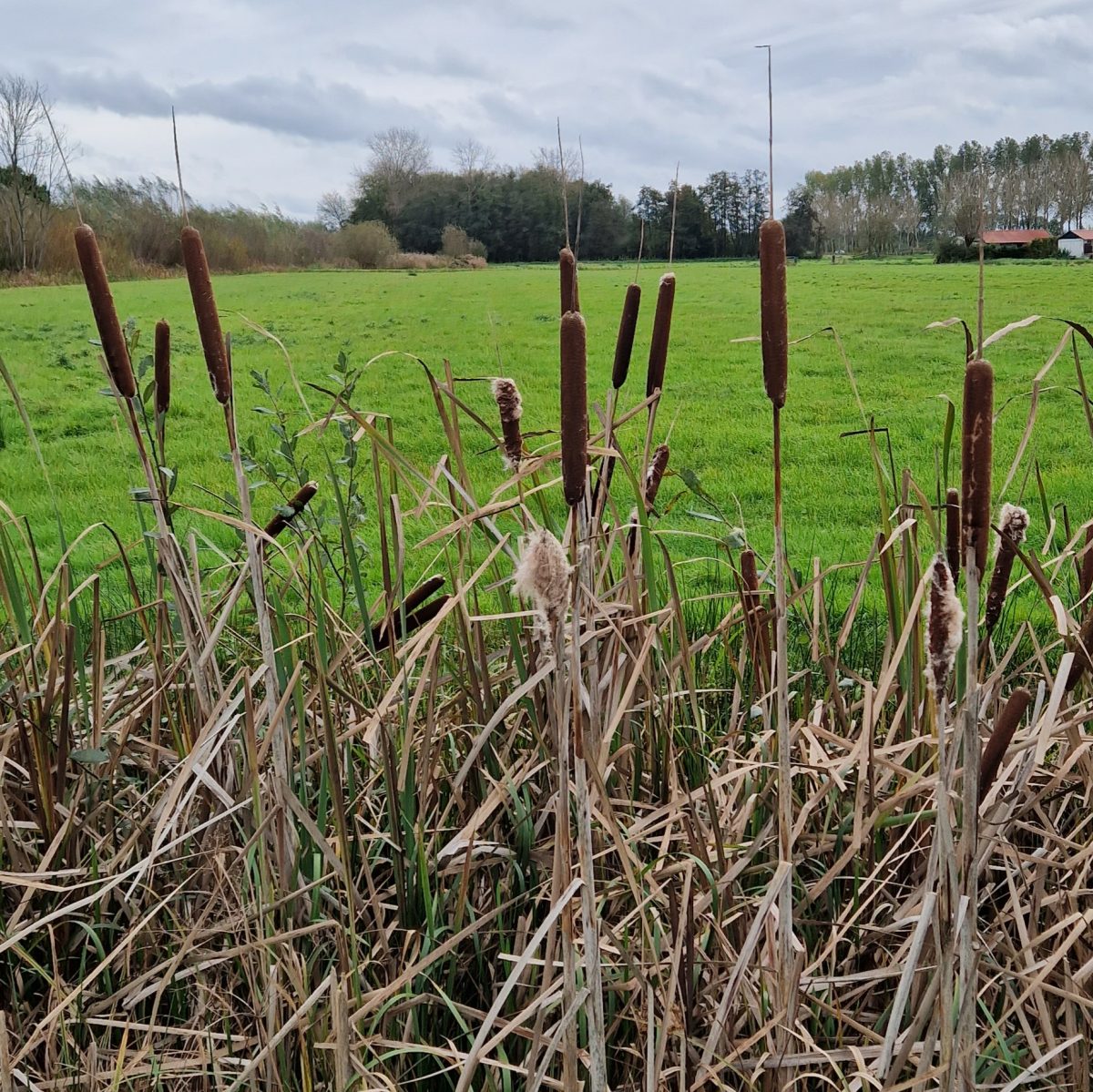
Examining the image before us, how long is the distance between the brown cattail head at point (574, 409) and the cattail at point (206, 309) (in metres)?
0.50

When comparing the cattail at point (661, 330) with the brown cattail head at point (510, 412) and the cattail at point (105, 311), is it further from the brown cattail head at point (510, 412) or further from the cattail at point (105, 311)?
the cattail at point (105, 311)

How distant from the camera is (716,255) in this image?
1161cm

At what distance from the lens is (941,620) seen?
0.78m

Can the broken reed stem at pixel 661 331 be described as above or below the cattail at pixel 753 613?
above

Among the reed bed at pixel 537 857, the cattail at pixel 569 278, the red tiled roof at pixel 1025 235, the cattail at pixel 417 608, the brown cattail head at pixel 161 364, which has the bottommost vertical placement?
the reed bed at pixel 537 857

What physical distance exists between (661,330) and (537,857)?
2.77 feet

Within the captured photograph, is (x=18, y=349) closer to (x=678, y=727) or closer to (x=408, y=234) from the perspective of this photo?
(x=408, y=234)

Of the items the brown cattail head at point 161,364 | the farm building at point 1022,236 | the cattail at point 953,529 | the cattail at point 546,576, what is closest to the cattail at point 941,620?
the cattail at point 546,576

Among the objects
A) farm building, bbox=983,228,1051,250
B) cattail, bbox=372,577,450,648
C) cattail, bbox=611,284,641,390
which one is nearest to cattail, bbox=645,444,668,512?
cattail, bbox=611,284,641,390

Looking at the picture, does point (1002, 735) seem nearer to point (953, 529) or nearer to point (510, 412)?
point (953, 529)

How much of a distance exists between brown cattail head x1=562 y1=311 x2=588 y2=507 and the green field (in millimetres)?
636

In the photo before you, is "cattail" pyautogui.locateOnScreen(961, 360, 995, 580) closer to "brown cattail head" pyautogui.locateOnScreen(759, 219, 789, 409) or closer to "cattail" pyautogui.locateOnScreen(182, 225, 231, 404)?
"brown cattail head" pyautogui.locateOnScreen(759, 219, 789, 409)

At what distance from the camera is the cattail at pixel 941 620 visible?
2.55 ft

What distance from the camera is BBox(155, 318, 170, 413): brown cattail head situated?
1384mm
